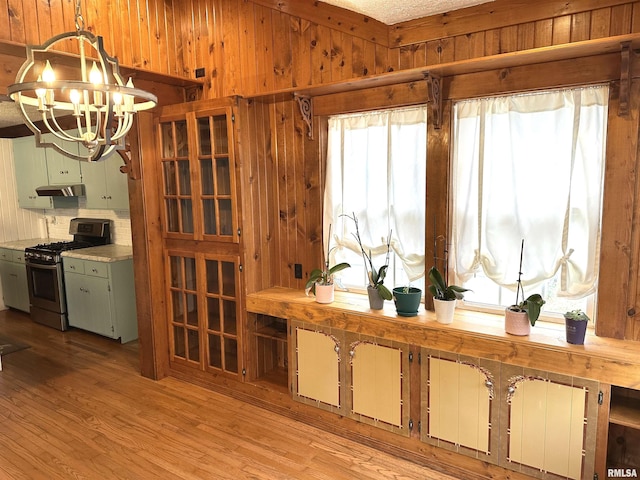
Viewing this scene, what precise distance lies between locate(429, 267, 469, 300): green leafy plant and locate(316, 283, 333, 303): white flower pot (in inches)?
27.4

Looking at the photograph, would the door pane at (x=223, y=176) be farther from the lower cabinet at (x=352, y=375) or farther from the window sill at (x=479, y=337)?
the lower cabinet at (x=352, y=375)

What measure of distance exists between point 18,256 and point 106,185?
1.74 metres

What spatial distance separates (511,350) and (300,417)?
5.10ft

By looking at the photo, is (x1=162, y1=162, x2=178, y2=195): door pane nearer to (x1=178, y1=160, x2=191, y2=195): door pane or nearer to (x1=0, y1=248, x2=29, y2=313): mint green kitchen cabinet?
(x1=178, y1=160, x2=191, y2=195): door pane

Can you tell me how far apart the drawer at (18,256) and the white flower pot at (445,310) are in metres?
5.20

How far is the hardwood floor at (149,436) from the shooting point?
263cm

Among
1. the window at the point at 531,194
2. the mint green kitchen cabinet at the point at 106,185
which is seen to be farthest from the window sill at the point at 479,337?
the mint green kitchen cabinet at the point at 106,185

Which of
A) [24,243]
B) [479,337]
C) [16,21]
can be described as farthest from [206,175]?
[24,243]

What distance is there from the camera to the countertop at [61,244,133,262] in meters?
4.63

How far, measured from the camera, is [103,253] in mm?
4852

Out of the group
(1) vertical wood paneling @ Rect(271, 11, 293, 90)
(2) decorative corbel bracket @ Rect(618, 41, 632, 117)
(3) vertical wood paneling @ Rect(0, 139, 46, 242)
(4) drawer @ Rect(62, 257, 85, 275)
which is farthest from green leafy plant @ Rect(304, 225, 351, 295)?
(3) vertical wood paneling @ Rect(0, 139, 46, 242)

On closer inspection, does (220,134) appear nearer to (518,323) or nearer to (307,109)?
(307,109)

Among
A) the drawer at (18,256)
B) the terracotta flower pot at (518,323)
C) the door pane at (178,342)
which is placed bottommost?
the door pane at (178,342)

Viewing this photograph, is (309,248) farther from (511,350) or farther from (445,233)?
(511,350)
